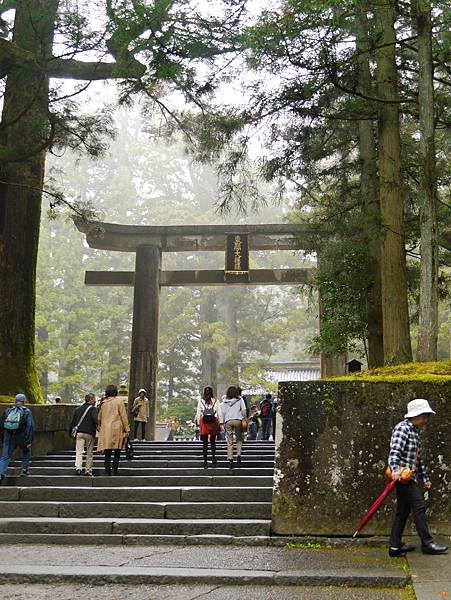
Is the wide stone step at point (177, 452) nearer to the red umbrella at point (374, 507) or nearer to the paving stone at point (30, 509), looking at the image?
the paving stone at point (30, 509)

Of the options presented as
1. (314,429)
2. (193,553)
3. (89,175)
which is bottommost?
(193,553)

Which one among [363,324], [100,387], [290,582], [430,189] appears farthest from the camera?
[100,387]

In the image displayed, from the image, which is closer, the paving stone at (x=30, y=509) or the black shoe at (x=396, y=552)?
the black shoe at (x=396, y=552)

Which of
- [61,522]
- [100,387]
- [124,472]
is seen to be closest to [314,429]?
[61,522]

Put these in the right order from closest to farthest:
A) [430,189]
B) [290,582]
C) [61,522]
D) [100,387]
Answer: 1. [290,582]
2. [61,522]
3. [430,189]
4. [100,387]

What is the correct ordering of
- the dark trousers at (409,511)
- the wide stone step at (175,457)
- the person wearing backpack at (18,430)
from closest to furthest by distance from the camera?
the dark trousers at (409,511) → the person wearing backpack at (18,430) → the wide stone step at (175,457)

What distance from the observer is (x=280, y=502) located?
5.91 m

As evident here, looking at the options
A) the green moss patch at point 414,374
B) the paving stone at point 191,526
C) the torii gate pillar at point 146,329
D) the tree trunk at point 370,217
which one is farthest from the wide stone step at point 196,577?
the torii gate pillar at point 146,329

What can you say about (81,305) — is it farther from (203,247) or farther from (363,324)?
(363,324)

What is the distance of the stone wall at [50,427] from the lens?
1012 cm

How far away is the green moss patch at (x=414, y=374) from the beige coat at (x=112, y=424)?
3.45 meters

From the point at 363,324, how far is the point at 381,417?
4.62 m

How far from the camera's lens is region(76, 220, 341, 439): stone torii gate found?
15648 millimetres

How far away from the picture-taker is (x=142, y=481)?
8117mm
